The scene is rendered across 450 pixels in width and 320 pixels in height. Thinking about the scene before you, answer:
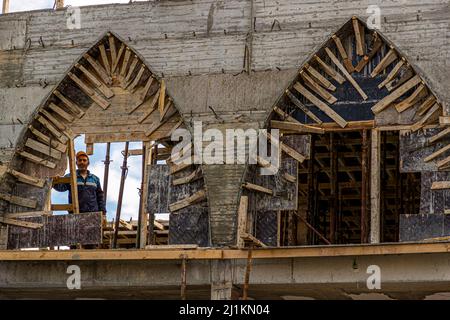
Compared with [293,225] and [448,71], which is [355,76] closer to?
[448,71]

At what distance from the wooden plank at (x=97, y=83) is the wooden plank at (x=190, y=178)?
227 cm

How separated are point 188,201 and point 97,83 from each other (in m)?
3.10

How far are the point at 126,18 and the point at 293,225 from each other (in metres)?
5.69

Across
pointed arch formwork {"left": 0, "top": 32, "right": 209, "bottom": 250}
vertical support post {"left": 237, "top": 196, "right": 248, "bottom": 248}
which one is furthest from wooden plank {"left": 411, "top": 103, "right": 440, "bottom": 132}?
pointed arch formwork {"left": 0, "top": 32, "right": 209, "bottom": 250}

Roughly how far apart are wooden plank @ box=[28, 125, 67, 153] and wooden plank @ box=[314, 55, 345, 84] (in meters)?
5.20

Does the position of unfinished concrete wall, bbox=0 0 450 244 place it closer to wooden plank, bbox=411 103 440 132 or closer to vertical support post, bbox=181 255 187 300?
wooden plank, bbox=411 103 440 132

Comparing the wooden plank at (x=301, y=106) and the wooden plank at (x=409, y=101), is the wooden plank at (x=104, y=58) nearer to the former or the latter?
the wooden plank at (x=301, y=106)

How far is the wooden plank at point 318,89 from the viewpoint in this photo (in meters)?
22.2

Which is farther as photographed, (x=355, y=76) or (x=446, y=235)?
(x=355, y=76)

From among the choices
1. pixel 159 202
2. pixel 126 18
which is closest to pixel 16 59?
pixel 126 18

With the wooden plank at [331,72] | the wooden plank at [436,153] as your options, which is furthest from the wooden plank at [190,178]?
the wooden plank at [436,153]

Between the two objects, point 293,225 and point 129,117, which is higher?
point 129,117

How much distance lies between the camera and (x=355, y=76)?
22.2m

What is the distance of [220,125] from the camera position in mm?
22359
